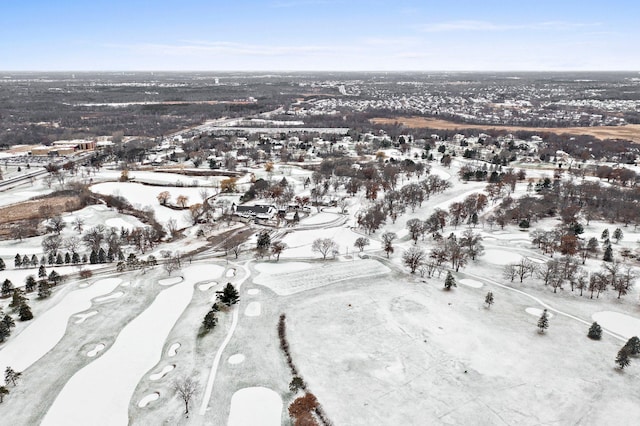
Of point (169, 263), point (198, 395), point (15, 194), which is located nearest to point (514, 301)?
point (198, 395)

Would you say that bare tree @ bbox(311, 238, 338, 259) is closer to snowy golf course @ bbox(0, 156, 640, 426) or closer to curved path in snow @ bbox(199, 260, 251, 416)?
snowy golf course @ bbox(0, 156, 640, 426)

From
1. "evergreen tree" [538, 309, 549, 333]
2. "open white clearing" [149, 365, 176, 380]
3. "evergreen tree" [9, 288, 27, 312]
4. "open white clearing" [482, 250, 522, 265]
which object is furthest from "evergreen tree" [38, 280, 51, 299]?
"open white clearing" [482, 250, 522, 265]

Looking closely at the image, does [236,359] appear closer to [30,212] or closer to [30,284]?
[30,284]

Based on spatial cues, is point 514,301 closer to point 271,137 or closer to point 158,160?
point 158,160

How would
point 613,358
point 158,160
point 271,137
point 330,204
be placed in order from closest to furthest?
point 613,358 < point 330,204 < point 158,160 < point 271,137

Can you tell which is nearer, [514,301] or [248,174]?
[514,301]
